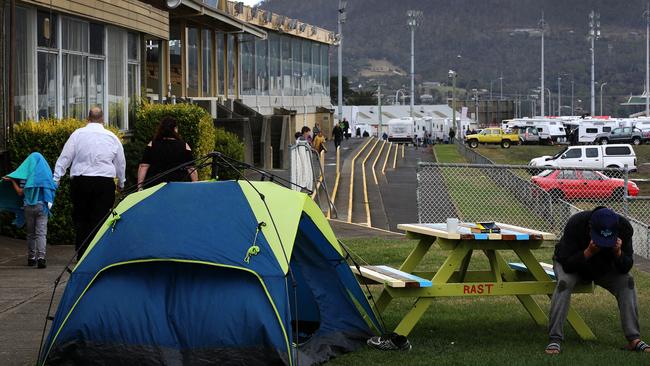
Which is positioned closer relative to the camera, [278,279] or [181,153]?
[278,279]

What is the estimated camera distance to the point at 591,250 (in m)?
8.80

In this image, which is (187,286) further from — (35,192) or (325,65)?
(325,65)

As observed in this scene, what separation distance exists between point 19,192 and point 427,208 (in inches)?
300

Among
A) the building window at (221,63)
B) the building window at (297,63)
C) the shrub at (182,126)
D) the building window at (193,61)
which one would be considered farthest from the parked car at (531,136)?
the shrub at (182,126)

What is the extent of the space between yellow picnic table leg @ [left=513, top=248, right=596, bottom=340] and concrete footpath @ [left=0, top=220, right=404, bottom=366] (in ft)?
13.0

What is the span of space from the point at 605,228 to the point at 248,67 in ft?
137

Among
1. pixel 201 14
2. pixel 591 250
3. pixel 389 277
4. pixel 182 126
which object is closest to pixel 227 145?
pixel 201 14

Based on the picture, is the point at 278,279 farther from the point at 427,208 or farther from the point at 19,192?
the point at 427,208

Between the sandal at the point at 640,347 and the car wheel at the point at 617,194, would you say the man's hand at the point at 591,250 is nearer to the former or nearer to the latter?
the sandal at the point at 640,347

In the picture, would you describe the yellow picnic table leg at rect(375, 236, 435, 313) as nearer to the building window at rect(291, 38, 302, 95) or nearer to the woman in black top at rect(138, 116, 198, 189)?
the woman in black top at rect(138, 116, 198, 189)

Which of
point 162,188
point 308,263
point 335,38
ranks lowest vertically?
point 308,263

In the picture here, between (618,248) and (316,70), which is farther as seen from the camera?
(316,70)

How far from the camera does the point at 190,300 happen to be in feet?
26.2

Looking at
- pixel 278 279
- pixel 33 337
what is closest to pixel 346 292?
pixel 278 279
